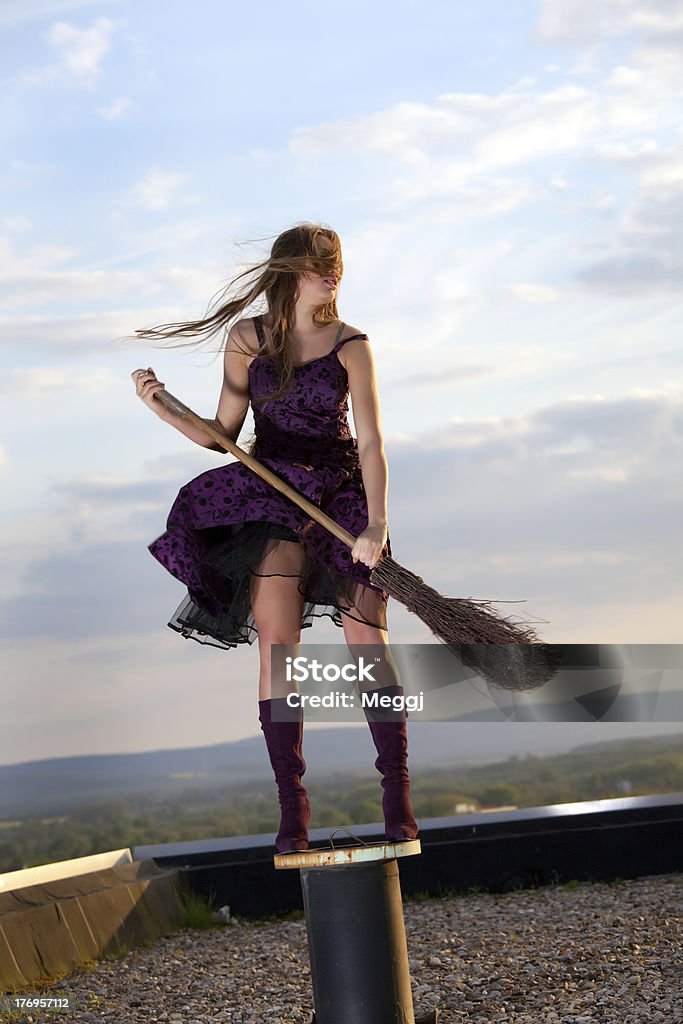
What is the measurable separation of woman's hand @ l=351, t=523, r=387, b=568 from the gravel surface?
1610 millimetres

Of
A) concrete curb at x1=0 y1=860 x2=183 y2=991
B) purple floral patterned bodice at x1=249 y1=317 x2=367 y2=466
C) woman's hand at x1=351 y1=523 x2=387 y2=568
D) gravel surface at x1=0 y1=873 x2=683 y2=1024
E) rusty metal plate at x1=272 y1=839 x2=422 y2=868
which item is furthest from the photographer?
concrete curb at x1=0 y1=860 x2=183 y2=991

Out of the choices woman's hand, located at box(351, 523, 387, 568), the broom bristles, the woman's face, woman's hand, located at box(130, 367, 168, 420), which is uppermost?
the woman's face

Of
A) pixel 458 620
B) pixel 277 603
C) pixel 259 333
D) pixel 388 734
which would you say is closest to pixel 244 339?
pixel 259 333

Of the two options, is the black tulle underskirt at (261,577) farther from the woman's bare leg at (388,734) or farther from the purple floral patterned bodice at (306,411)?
the purple floral patterned bodice at (306,411)

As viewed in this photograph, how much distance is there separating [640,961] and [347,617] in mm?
1943

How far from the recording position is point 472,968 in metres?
4.62

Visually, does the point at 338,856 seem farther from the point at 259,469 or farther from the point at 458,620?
the point at 259,469

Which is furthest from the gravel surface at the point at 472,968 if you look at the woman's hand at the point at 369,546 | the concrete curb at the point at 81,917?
the woman's hand at the point at 369,546

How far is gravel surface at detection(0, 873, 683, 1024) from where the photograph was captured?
4.07 meters

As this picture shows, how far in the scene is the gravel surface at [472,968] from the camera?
407cm

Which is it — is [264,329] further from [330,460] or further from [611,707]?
[611,707]

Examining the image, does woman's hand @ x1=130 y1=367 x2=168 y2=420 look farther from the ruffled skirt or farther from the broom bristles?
the broom bristles

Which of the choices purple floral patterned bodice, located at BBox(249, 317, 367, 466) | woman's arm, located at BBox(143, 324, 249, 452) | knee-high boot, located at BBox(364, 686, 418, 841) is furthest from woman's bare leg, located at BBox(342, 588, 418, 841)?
woman's arm, located at BBox(143, 324, 249, 452)

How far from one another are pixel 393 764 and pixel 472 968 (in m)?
1.54
